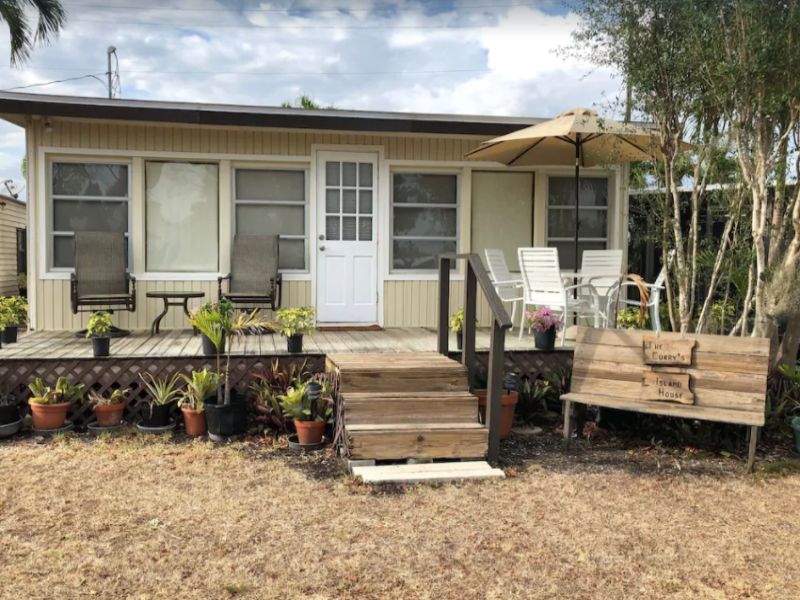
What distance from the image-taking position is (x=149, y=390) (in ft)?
14.9

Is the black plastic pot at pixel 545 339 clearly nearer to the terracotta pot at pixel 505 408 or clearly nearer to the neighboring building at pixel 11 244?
the terracotta pot at pixel 505 408

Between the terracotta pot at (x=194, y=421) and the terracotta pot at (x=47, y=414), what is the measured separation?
735 mm

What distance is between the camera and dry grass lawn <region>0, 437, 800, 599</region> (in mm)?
2488

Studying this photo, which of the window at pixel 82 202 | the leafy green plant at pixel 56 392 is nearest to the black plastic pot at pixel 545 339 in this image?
the leafy green plant at pixel 56 392

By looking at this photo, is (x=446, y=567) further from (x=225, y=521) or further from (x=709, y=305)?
(x=709, y=305)

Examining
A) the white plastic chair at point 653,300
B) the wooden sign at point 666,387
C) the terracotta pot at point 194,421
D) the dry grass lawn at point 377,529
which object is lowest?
the dry grass lawn at point 377,529

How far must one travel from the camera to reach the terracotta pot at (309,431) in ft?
13.7

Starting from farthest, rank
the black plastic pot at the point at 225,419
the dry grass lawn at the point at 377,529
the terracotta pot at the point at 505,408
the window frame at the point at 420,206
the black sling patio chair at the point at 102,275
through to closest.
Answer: the window frame at the point at 420,206 < the black sling patio chair at the point at 102,275 < the terracotta pot at the point at 505,408 < the black plastic pot at the point at 225,419 < the dry grass lawn at the point at 377,529

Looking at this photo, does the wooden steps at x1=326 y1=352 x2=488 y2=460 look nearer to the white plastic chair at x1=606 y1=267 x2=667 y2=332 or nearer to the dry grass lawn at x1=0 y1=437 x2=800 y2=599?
the dry grass lawn at x1=0 y1=437 x2=800 y2=599

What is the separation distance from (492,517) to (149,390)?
247 centimetres

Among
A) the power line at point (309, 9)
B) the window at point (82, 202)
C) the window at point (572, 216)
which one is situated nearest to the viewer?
the window at point (82, 202)

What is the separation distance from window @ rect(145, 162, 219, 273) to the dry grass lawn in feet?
9.29

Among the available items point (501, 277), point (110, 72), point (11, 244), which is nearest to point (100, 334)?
point (501, 277)

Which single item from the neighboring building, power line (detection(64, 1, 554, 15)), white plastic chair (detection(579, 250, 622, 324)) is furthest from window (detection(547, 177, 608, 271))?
the neighboring building
